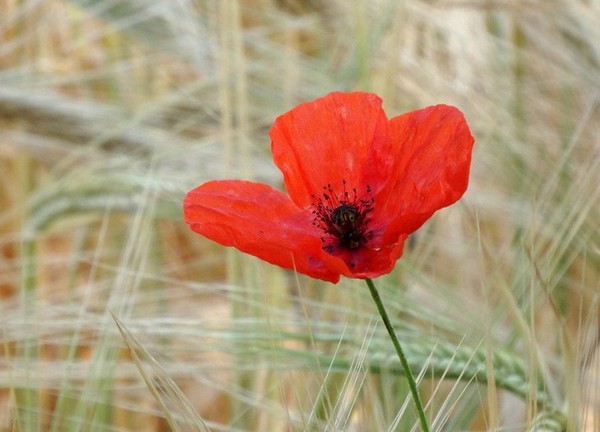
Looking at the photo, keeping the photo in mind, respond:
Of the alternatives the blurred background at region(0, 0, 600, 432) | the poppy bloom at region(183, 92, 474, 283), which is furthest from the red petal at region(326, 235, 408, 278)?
the blurred background at region(0, 0, 600, 432)

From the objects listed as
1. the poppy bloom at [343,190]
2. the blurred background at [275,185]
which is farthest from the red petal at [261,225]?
the blurred background at [275,185]

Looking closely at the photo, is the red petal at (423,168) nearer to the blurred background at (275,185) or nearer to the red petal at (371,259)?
the red petal at (371,259)

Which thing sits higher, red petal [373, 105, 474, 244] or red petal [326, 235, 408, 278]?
red petal [373, 105, 474, 244]

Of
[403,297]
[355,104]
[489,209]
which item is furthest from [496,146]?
[355,104]

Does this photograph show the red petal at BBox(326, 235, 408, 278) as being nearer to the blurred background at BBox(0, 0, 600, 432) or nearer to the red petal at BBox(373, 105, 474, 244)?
the red petal at BBox(373, 105, 474, 244)

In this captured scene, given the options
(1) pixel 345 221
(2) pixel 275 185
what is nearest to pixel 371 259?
(1) pixel 345 221

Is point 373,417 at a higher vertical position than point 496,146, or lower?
higher

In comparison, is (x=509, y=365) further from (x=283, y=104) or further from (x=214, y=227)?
(x=283, y=104)
